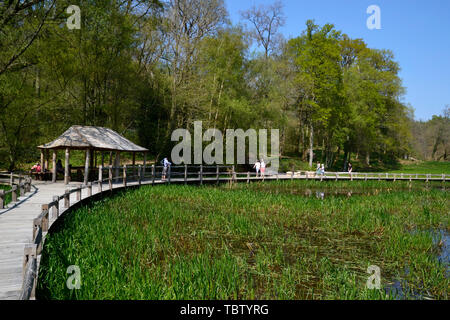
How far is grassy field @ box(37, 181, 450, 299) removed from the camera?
546 centimetres

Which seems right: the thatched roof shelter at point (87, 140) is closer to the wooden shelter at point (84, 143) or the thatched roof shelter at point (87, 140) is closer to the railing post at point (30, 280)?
the wooden shelter at point (84, 143)

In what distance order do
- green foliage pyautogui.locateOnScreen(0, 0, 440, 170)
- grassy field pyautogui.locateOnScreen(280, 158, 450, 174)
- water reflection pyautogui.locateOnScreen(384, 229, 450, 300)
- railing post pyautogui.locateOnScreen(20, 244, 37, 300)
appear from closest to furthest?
1. railing post pyautogui.locateOnScreen(20, 244, 37, 300)
2. water reflection pyautogui.locateOnScreen(384, 229, 450, 300)
3. green foliage pyautogui.locateOnScreen(0, 0, 440, 170)
4. grassy field pyautogui.locateOnScreen(280, 158, 450, 174)

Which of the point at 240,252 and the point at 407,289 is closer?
the point at 407,289

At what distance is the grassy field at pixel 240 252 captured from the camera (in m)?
5.46

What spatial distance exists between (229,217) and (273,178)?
1604cm

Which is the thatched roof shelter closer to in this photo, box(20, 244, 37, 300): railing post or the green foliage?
the green foliage

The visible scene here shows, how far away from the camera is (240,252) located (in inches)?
305

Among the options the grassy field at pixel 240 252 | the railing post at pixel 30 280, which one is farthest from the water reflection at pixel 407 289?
the railing post at pixel 30 280

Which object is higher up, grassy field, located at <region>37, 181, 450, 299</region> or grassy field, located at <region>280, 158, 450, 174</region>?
grassy field, located at <region>280, 158, 450, 174</region>

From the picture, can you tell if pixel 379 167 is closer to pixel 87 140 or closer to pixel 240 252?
pixel 87 140

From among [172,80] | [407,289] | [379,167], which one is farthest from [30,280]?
[379,167]

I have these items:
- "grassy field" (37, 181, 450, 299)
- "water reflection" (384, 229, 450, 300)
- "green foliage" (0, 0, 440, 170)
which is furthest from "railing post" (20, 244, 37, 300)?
"green foliage" (0, 0, 440, 170)
